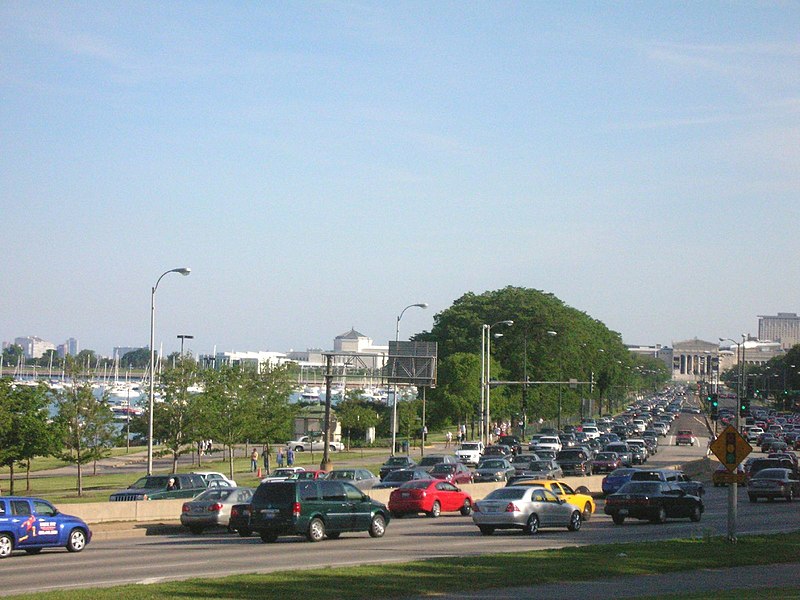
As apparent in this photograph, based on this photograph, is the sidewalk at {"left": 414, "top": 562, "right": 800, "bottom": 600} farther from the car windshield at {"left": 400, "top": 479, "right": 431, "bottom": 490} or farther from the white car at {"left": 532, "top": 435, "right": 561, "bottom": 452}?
the white car at {"left": 532, "top": 435, "right": 561, "bottom": 452}

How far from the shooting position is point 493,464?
55.9 m

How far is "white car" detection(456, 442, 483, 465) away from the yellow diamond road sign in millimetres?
43929

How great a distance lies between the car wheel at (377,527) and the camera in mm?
31634

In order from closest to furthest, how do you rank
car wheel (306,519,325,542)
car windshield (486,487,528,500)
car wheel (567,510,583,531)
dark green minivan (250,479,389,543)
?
1. dark green minivan (250,479,389,543)
2. car wheel (306,519,325,542)
3. car windshield (486,487,528,500)
4. car wheel (567,510,583,531)

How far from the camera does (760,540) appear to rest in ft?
93.4

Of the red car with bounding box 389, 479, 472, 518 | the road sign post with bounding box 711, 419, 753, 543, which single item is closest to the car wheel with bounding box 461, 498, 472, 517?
the red car with bounding box 389, 479, 472, 518

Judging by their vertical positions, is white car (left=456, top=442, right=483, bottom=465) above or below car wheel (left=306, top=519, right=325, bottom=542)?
below

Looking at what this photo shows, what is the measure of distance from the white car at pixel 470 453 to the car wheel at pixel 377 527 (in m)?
39.3

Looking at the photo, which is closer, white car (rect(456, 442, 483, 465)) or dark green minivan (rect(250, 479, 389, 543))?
dark green minivan (rect(250, 479, 389, 543))

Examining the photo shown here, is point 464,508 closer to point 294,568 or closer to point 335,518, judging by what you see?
point 335,518

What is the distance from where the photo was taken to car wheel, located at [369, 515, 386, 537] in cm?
3163

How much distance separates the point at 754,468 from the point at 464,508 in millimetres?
22383

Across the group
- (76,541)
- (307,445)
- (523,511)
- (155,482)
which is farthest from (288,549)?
(307,445)

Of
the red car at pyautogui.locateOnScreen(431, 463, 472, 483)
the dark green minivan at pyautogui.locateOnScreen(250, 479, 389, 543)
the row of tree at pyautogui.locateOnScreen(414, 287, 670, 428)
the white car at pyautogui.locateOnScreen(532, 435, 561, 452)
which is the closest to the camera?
the dark green minivan at pyautogui.locateOnScreen(250, 479, 389, 543)
